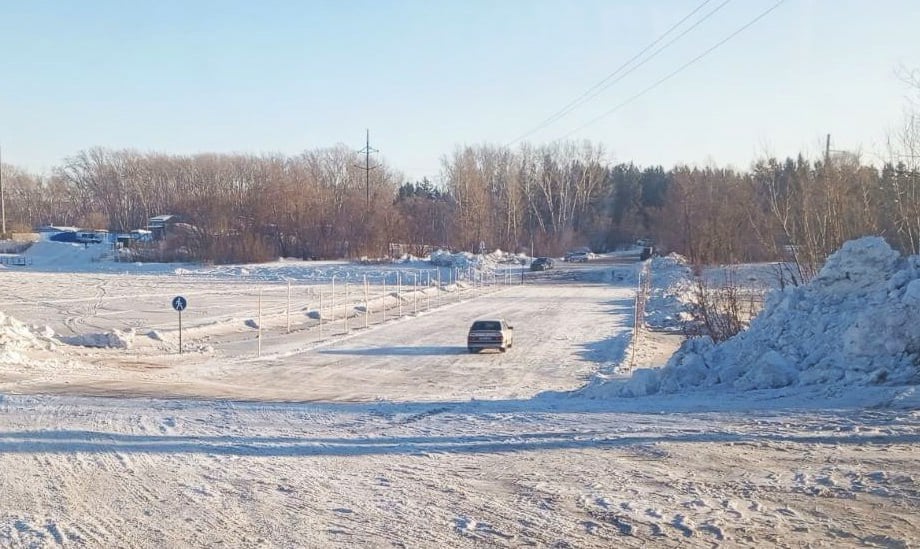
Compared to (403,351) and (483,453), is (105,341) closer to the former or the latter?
(403,351)

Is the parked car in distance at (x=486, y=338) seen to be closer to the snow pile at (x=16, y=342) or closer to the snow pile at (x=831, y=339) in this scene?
the snow pile at (x=831, y=339)

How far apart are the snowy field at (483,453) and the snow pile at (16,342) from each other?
0.09 meters

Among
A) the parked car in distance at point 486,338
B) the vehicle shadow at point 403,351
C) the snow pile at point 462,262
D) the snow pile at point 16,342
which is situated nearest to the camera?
the snow pile at point 16,342

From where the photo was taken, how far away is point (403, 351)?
2986 centimetres

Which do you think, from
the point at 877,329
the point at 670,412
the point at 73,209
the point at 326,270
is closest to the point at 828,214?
the point at 877,329

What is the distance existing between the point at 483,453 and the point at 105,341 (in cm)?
2155

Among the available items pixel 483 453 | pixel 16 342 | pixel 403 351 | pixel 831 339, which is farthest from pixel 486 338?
pixel 483 453

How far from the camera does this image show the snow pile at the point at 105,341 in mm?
27445

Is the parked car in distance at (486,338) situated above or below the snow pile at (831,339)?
below

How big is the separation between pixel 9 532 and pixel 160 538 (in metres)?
1.31

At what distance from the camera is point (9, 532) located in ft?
22.9

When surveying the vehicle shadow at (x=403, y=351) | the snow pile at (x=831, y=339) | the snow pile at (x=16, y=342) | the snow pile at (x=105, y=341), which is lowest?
the vehicle shadow at (x=403, y=351)

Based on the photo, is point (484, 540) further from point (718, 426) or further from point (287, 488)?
point (718, 426)

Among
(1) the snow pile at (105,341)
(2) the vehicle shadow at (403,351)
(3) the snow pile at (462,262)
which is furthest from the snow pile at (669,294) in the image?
(1) the snow pile at (105,341)
